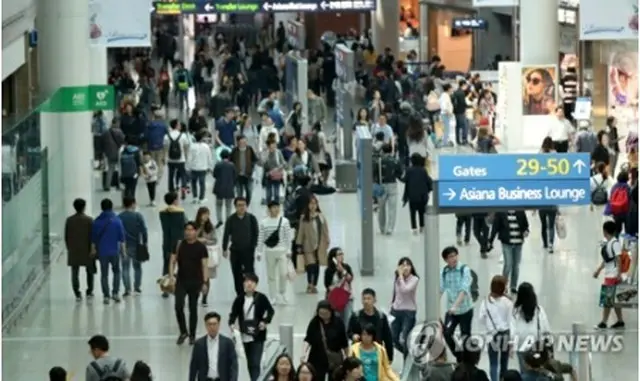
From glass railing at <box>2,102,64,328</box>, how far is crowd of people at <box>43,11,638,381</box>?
2.35ft

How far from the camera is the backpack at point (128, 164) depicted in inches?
1210

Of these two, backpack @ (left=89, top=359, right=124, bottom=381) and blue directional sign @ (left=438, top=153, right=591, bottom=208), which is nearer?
backpack @ (left=89, top=359, right=124, bottom=381)

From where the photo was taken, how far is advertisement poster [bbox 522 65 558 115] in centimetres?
3744

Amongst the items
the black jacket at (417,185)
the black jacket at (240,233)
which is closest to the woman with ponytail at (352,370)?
the black jacket at (240,233)

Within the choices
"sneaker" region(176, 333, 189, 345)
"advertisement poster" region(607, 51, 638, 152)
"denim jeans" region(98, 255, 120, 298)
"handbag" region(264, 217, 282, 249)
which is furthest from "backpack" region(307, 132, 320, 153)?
"sneaker" region(176, 333, 189, 345)

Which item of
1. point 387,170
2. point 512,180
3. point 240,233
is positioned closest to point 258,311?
point 512,180

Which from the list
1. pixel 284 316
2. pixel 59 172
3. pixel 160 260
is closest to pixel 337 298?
pixel 284 316

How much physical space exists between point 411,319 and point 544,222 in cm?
784

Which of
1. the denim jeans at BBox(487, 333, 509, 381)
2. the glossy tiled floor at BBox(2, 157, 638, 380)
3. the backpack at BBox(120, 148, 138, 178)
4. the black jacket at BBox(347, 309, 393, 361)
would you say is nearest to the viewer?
the black jacket at BBox(347, 309, 393, 361)

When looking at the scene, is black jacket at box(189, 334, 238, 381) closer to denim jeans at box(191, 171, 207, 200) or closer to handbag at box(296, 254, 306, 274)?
handbag at box(296, 254, 306, 274)

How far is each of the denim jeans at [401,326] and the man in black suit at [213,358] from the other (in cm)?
302

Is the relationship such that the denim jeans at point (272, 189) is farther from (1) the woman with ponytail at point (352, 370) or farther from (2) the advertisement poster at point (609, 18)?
(1) the woman with ponytail at point (352, 370)

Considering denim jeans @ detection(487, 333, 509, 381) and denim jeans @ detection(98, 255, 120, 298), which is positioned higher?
denim jeans @ detection(98, 255, 120, 298)

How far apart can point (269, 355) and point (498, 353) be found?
2190 mm
